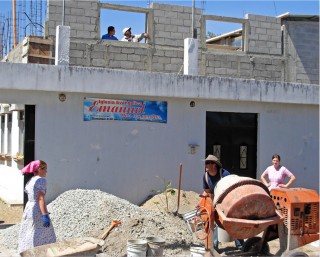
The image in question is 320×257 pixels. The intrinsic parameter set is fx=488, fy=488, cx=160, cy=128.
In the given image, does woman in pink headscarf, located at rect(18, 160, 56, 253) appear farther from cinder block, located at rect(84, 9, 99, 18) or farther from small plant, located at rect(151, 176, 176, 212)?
cinder block, located at rect(84, 9, 99, 18)

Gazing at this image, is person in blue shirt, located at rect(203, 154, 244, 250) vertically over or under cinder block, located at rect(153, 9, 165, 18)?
under

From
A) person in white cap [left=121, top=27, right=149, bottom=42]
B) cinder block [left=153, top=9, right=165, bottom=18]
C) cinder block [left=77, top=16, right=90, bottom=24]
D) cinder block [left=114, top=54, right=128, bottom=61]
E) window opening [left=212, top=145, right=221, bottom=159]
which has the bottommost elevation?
window opening [left=212, top=145, right=221, bottom=159]

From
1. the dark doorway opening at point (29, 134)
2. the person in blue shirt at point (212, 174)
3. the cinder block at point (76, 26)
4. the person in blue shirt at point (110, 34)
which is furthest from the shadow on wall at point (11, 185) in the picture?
the person in blue shirt at point (212, 174)

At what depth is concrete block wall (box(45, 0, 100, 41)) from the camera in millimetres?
13203

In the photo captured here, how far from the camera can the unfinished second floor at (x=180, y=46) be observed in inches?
523

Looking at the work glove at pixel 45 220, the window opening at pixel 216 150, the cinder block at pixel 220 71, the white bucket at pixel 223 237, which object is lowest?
the white bucket at pixel 223 237

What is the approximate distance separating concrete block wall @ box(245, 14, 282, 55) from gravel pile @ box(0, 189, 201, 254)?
27.0ft

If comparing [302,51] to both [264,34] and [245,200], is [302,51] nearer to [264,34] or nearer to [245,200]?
[264,34]

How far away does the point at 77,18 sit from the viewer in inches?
530

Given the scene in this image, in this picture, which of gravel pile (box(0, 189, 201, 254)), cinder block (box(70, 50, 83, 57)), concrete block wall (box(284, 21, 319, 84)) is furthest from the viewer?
concrete block wall (box(284, 21, 319, 84))

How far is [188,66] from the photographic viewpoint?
12.1 metres

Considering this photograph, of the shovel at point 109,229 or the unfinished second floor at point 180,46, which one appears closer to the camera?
the shovel at point 109,229

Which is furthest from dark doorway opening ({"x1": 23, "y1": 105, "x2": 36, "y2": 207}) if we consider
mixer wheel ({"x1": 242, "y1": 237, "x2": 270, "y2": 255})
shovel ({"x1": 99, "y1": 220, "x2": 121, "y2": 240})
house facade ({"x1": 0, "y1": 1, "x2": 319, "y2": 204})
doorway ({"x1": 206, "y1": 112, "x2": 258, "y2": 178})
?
mixer wheel ({"x1": 242, "y1": 237, "x2": 270, "y2": 255})

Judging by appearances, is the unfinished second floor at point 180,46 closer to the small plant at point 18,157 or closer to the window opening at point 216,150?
the small plant at point 18,157
